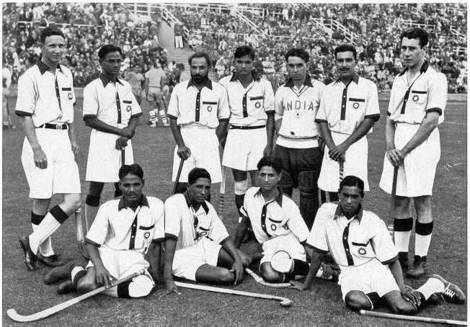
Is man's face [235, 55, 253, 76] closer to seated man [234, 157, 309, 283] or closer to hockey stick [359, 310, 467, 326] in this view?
seated man [234, 157, 309, 283]

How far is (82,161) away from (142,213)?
22.2 ft

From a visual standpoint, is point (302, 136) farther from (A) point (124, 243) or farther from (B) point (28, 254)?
(B) point (28, 254)

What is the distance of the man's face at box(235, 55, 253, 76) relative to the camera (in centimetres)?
641

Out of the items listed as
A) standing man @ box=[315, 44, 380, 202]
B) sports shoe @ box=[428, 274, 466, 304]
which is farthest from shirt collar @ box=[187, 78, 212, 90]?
sports shoe @ box=[428, 274, 466, 304]

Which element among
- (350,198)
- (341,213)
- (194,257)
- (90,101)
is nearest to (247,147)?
(194,257)

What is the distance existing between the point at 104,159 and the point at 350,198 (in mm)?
2746

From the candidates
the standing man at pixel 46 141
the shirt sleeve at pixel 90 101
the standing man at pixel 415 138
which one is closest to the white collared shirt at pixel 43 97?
the standing man at pixel 46 141

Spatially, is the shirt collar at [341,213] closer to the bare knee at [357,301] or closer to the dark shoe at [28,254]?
the bare knee at [357,301]

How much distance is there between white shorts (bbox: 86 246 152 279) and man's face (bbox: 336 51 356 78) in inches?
110

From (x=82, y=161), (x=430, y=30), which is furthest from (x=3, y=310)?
(x=430, y=30)

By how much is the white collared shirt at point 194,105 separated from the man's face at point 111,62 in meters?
0.72

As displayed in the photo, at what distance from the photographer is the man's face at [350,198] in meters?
4.73

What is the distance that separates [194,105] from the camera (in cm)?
630

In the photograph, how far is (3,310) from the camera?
15.1ft
